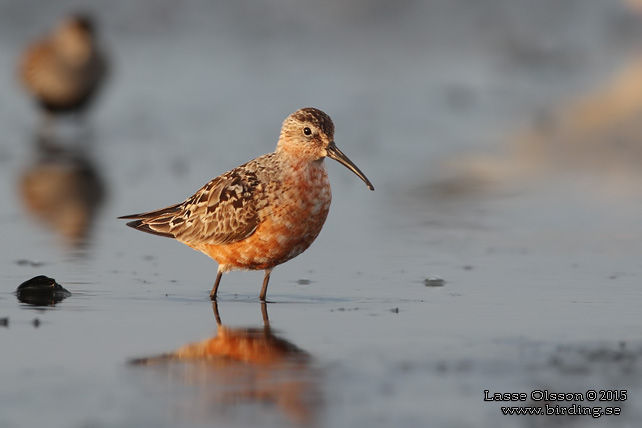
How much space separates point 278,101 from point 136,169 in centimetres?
496

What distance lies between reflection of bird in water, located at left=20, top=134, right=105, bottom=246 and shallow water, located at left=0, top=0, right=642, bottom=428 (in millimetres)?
60

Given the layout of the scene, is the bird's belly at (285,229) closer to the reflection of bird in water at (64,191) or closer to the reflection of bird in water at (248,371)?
the reflection of bird in water at (248,371)

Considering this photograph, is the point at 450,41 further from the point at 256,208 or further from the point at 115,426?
the point at 115,426

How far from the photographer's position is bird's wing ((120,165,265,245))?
29.8ft

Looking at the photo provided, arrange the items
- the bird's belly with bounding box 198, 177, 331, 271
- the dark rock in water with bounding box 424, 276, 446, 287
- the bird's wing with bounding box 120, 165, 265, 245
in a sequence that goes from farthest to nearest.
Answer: the dark rock in water with bounding box 424, 276, 446, 287 < the bird's wing with bounding box 120, 165, 265, 245 < the bird's belly with bounding box 198, 177, 331, 271

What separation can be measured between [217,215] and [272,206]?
1.77 ft

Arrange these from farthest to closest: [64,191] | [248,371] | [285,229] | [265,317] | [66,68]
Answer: [66,68], [64,191], [285,229], [265,317], [248,371]

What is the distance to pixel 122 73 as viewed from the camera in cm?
2233

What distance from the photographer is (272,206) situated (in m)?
8.98

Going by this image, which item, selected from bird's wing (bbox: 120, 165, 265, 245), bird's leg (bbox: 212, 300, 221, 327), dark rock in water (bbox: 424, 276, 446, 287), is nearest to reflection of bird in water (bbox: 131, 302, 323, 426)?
bird's leg (bbox: 212, 300, 221, 327)

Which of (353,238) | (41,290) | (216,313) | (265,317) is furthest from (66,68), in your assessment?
(265,317)

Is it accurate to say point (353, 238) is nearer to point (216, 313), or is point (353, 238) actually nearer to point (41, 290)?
point (216, 313)

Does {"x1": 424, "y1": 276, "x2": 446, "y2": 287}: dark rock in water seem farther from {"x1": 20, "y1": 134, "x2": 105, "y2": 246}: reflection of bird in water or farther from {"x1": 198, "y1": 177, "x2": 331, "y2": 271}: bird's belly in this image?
{"x1": 20, "y1": 134, "x2": 105, "y2": 246}: reflection of bird in water

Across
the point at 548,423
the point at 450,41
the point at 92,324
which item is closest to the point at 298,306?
the point at 92,324
